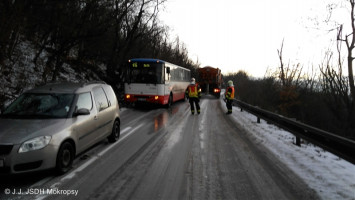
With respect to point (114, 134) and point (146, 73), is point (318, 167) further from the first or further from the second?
point (146, 73)

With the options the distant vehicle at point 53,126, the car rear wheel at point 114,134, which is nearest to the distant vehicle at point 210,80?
the car rear wheel at point 114,134

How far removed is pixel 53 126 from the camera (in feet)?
15.7

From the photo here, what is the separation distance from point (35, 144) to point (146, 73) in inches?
483

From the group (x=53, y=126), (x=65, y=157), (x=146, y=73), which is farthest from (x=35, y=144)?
(x=146, y=73)

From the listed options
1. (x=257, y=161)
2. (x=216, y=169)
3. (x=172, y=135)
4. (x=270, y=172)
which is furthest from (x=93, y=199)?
(x=172, y=135)

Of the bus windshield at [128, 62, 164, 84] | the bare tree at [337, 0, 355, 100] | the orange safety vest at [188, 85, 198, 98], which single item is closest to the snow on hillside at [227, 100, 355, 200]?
the orange safety vest at [188, 85, 198, 98]

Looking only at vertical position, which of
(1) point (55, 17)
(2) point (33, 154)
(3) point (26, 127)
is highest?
(1) point (55, 17)

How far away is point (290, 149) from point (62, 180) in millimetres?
5452

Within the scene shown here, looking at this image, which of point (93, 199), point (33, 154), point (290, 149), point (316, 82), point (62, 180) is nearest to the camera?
point (93, 199)

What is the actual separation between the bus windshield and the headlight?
11.9m

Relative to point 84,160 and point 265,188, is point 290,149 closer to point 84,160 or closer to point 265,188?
point 265,188

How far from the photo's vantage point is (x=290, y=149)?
7141 mm

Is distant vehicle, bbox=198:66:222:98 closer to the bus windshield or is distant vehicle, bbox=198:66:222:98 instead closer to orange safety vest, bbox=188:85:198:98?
the bus windshield

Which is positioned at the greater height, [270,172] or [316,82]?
[316,82]
